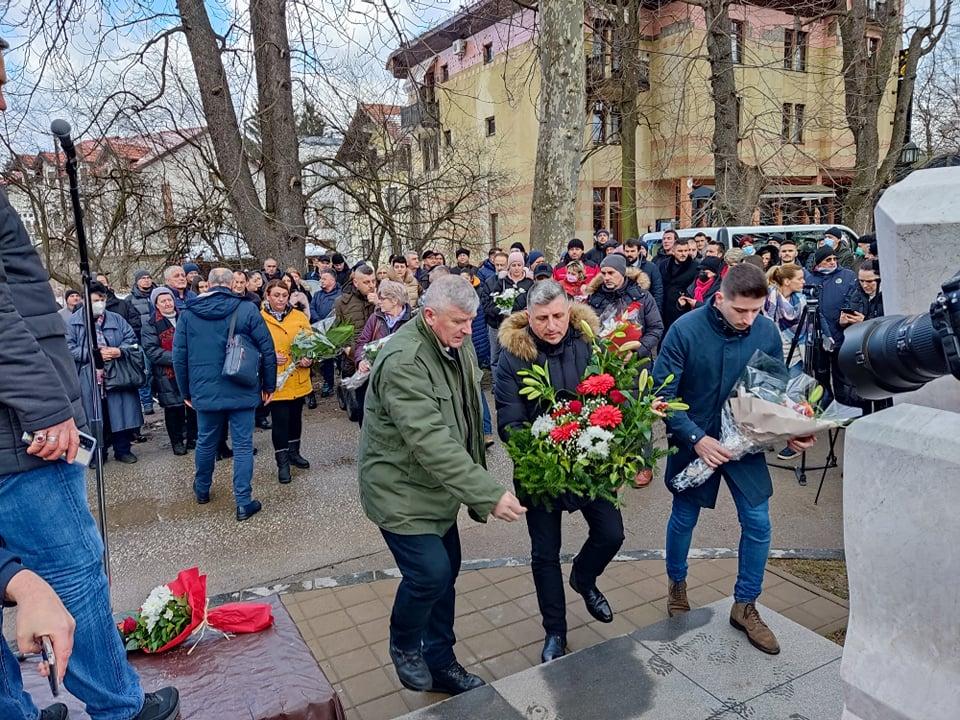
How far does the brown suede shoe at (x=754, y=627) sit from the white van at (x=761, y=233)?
960cm

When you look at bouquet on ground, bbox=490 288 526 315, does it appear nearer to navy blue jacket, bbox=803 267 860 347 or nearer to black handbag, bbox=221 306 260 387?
navy blue jacket, bbox=803 267 860 347

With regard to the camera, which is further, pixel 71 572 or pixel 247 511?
pixel 247 511

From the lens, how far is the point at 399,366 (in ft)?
9.60

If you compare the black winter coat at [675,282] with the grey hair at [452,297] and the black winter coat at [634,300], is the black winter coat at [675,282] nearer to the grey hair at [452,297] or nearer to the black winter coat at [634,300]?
the black winter coat at [634,300]

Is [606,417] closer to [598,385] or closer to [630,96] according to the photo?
[598,385]

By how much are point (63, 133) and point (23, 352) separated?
1393 mm

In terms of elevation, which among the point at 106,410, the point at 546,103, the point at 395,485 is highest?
the point at 546,103

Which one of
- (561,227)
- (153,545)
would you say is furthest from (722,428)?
(561,227)

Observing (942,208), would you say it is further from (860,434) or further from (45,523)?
(45,523)

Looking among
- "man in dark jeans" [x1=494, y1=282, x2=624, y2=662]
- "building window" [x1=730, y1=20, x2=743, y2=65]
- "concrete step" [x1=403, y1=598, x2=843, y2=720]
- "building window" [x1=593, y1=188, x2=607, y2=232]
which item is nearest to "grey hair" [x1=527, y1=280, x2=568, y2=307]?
"man in dark jeans" [x1=494, y1=282, x2=624, y2=662]

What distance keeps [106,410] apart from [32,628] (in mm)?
6365

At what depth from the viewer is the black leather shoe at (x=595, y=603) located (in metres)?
3.76

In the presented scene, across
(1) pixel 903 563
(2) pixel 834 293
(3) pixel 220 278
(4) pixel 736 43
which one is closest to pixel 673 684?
(1) pixel 903 563

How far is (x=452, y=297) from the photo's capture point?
118 inches
